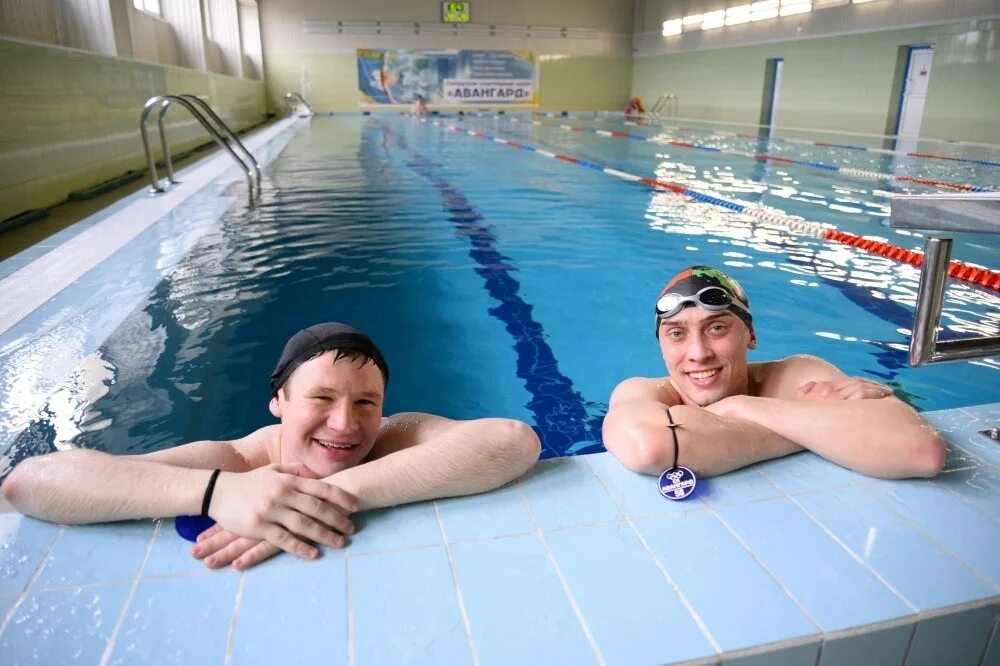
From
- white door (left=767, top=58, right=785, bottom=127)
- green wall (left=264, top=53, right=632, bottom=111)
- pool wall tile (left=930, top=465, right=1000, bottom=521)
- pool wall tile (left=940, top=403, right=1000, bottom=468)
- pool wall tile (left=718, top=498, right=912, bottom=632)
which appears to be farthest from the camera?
green wall (left=264, top=53, right=632, bottom=111)

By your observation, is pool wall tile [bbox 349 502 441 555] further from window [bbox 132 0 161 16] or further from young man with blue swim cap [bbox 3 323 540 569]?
window [bbox 132 0 161 16]

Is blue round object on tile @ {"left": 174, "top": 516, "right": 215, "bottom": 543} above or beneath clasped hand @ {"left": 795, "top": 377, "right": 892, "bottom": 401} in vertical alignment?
beneath

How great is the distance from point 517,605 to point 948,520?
0.98 m

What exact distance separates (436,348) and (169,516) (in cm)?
216

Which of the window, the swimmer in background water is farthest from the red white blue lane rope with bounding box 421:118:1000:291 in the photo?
the swimmer in background water

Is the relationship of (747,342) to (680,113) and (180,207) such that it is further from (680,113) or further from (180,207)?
(680,113)

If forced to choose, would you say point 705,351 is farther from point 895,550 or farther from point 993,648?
point 993,648

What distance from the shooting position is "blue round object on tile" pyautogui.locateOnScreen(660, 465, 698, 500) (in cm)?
158

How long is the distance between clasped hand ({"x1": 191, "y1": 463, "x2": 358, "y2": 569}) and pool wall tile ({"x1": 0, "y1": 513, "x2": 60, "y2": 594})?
300mm

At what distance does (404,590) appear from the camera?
50.1 inches

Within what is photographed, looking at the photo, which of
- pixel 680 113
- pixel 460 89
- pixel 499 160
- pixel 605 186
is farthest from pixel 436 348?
pixel 460 89

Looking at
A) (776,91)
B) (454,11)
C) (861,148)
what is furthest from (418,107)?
(861,148)

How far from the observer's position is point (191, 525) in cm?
142

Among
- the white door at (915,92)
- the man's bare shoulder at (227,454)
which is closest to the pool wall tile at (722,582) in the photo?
the man's bare shoulder at (227,454)
